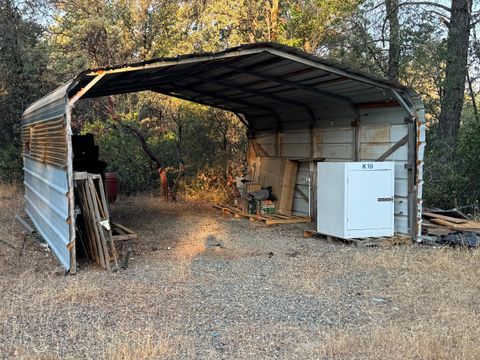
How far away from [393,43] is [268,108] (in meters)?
3.91

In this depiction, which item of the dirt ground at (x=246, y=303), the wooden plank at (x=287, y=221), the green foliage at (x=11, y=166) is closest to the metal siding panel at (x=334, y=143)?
the wooden plank at (x=287, y=221)

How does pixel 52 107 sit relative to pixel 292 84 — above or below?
below

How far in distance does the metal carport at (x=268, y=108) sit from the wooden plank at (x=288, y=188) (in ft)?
1.11

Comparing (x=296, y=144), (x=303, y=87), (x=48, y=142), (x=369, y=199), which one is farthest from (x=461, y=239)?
(x=48, y=142)

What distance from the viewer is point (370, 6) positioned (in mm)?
14133

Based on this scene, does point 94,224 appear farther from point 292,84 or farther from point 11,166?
point 11,166

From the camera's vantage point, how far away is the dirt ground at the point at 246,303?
13.4ft

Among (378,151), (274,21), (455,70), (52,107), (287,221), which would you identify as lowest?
(287,221)

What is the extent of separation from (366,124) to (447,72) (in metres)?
4.25

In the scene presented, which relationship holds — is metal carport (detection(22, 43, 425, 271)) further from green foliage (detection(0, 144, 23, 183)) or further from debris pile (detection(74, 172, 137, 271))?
green foliage (detection(0, 144, 23, 183))

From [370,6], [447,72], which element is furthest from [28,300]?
[370,6]

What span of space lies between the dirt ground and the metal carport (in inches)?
41.6

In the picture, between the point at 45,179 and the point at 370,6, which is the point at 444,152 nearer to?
the point at 370,6

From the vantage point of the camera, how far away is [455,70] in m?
12.4
